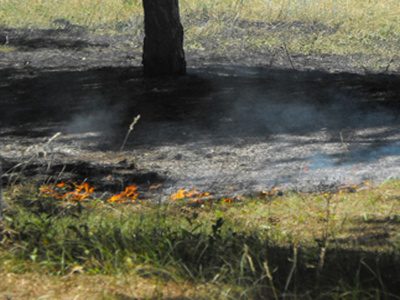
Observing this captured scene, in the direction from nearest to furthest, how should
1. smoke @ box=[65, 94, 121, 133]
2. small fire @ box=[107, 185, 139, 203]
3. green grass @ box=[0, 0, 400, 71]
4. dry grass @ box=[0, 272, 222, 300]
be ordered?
dry grass @ box=[0, 272, 222, 300] < small fire @ box=[107, 185, 139, 203] < smoke @ box=[65, 94, 121, 133] < green grass @ box=[0, 0, 400, 71]

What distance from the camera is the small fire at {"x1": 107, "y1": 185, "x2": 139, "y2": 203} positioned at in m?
5.93

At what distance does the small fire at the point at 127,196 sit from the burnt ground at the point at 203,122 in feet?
0.33

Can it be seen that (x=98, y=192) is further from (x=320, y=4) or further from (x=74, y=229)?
(x=320, y=4)

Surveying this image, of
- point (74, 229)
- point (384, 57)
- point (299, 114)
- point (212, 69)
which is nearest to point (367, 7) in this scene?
point (384, 57)

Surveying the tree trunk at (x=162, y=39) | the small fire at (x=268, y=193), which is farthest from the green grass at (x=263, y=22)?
the small fire at (x=268, y=193)

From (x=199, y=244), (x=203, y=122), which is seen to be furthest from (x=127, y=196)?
(x=203, y=122)

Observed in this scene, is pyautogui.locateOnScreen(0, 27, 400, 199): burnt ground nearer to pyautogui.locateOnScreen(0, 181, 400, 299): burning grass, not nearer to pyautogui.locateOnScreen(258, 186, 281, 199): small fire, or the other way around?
pyautogui.locateOnScreen(258, 186, 281, 199): small fire

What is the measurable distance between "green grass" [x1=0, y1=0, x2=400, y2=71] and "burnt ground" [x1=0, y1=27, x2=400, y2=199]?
96 cm

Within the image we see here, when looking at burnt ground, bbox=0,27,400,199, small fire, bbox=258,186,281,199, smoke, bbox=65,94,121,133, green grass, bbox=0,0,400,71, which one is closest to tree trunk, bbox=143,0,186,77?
burnt ground, bbox=0,27,400,199

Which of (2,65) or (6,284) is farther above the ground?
(6,284)

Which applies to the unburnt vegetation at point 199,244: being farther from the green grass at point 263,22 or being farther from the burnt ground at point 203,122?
the green grass at point 263,22

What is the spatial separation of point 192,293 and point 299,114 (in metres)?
6.32

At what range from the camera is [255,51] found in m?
14.0

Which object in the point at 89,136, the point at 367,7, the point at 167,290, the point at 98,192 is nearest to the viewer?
the point at 167,290
